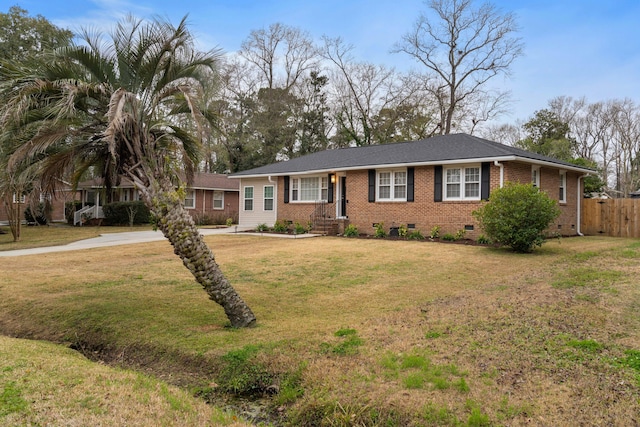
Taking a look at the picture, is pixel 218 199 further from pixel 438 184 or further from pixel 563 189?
pixel 563 189

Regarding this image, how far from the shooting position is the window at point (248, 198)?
76.5ft

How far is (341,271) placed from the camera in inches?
388

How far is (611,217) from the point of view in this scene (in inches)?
722

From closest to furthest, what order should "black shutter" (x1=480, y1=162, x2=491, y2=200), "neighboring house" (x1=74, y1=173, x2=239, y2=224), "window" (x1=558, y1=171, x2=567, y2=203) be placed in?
1. "black shutter" (x1=480, y1=162, x2=491, y2=200)
2. "window" (x1=558, y1=171, x2=567, y2=203)
3. "neighboring house" (x1=74, y1=173, x2=239, y2=224)

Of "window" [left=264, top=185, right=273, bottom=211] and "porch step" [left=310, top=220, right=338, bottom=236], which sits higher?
"window" [left=264, top=185, right=273, bottom=211]

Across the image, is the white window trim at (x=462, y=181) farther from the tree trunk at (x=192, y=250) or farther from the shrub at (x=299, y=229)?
the tree trunk at (x=192, y=250)

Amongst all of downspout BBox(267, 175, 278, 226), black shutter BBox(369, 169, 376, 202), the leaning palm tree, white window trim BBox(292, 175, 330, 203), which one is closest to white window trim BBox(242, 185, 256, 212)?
downspout BBox(267, 175, 278, 226)

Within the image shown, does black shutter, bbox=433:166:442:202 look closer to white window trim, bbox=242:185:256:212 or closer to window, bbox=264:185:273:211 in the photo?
window, bbox=264:185:273:211

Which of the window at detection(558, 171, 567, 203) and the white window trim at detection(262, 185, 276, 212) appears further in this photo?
the white window trim at detection(262, 185, 276, 212)

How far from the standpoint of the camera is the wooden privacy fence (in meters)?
17.5

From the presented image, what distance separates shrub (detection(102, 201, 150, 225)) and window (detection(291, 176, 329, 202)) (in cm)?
1170

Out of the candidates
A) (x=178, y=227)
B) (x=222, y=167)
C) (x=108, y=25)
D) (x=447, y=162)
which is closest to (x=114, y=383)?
(x=178, y=227)

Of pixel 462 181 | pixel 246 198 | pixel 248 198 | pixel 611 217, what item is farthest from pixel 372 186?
pixel 611 217

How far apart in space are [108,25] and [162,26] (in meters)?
0.84
